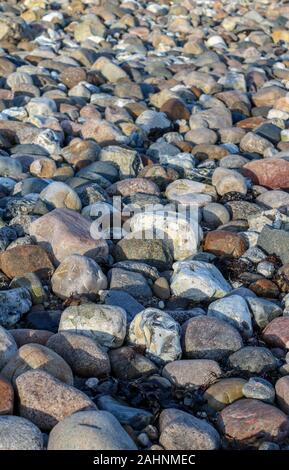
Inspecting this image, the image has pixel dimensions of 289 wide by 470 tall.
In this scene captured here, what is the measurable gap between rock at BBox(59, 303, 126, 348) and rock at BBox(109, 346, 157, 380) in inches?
4.2

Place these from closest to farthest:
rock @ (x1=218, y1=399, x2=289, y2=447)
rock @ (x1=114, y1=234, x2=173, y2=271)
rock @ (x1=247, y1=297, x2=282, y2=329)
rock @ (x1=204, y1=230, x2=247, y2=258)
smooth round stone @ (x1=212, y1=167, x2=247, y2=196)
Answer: rock @ (x1=218, y1=399, x2=289, y2=447) → rock @ (x1=247, y1=297, x2=282, y2=329) → rock @ (x1=114, y1=234, x2=173, y2=271) → rock @ (x1=204, y1=230, x2=247, y2=258) → smooth round stone @ (x1=212, y1=167, x2=247, y2=196)

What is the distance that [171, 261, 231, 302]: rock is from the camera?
4547 millimetres

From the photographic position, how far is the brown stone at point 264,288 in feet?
15.7

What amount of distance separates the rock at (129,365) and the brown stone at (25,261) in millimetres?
1029

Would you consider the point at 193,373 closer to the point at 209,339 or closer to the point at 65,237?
the point at 209,339

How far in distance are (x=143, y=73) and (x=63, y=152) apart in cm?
356

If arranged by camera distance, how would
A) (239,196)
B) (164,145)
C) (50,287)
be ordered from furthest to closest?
(164,145) < (239,196) < (50,287)

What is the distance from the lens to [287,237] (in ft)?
16.9

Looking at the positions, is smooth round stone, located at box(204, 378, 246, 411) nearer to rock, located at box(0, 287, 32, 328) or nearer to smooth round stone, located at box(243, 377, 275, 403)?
smooth round stone, located at box(243, 377, 275, 403)

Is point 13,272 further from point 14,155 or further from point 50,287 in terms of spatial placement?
point 14,155

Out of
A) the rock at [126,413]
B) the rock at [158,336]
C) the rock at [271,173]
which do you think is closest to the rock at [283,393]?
the rock at [158,336]

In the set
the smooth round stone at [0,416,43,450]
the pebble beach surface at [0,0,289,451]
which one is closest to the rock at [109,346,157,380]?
the pebble beach surface at [0,0,289,451]
